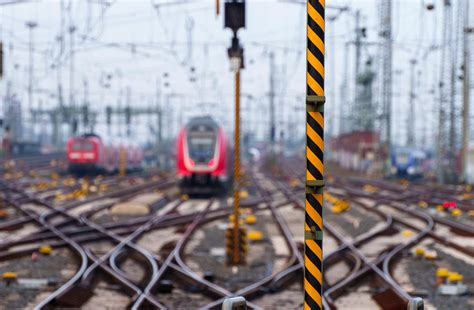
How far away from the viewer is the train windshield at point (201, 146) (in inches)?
1163

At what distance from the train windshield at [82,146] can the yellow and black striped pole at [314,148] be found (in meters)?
40.8

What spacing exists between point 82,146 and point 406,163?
22815mm

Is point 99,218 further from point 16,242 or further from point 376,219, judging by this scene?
point 376,219

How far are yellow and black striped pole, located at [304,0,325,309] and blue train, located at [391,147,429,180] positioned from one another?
48.2 m

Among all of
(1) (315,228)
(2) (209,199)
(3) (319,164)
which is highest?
(3) (319,164)

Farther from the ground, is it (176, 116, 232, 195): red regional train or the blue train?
(176, 116, 232, 195): red regional train

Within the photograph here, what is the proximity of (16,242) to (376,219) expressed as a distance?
11356 mm

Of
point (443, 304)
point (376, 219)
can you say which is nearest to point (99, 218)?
point (376, 219)

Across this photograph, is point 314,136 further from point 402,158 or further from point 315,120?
point 402,158

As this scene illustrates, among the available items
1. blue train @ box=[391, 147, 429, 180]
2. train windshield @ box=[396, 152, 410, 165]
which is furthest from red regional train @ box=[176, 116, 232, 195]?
train windshield @ box=[396, 152, 410, 165]

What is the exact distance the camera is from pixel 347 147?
67.1m

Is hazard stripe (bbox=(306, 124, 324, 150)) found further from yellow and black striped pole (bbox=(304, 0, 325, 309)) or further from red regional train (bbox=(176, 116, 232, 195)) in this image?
red regional train (bbox=(176, 116, 232, 195))

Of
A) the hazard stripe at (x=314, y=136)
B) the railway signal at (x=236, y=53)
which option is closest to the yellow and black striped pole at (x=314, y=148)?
the hazard stripe at (x=314, y=136)

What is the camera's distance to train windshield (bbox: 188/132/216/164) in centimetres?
2955
